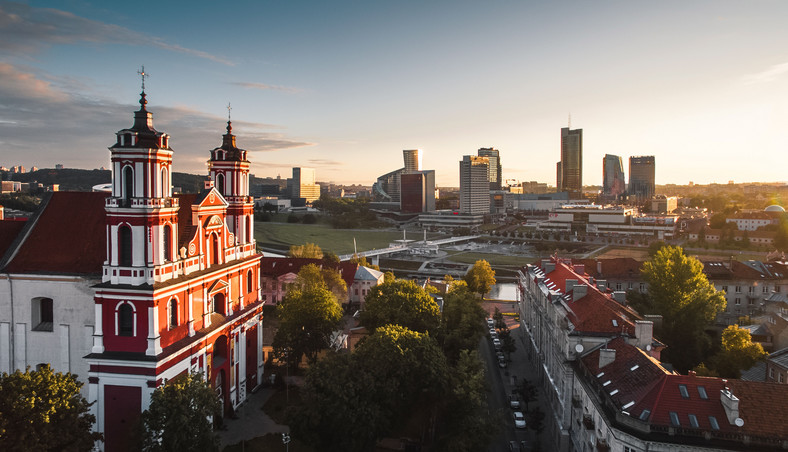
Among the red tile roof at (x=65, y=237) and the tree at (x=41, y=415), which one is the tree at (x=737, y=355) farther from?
the red tile roof at (x=65, y=237)

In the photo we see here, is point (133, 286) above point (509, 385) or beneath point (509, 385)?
above

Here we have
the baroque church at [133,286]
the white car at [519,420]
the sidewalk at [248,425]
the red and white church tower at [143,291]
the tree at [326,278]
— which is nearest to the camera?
the red and white church tower at [143,291]

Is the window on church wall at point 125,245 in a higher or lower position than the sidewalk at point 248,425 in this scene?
higher

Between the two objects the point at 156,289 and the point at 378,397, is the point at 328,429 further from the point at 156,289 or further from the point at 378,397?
the point at 156,289

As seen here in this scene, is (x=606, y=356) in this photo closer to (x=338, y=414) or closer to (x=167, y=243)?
(x=338, y=414)

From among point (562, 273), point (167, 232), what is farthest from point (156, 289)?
point (562, 273)

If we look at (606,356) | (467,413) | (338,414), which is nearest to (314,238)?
(467,413)

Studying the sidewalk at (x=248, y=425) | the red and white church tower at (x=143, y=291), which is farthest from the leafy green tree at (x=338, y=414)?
the red and white church tower at (x=143, y=291)
